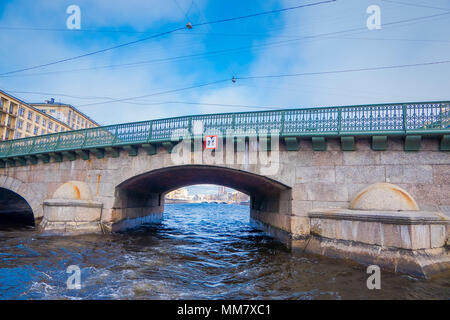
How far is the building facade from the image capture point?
46.4m

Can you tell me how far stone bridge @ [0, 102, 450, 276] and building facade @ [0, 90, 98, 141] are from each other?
46169mm

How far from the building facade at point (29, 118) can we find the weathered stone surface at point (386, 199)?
191 ft

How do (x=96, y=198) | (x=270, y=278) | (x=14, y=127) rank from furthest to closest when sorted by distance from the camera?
(x=14, y=127) < (x=96, y=198) < (x=270, y=278)

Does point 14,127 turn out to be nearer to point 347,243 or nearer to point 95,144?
point 95,144

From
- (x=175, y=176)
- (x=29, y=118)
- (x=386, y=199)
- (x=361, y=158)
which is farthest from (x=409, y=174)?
(x=29, y=118)

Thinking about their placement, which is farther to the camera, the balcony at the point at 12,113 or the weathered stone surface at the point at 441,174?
the balcony at the point at 12,113

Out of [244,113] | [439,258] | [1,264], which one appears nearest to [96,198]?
[1,264]

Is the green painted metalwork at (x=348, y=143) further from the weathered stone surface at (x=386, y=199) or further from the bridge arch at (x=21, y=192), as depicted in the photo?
the bridge arch at (x=21, y=192)

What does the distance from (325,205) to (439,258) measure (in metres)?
3.26

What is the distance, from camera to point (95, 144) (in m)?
12.6

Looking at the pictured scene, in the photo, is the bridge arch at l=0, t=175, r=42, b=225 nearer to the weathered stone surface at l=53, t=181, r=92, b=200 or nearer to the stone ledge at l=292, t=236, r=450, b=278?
the weathered stone surface at l=53, t=181, r=92, b=200

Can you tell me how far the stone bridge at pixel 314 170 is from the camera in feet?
23.1

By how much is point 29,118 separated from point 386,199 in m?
64.4

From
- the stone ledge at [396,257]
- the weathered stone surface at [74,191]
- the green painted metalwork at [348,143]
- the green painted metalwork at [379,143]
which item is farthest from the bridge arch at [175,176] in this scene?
the green painted metalwork at [379,143]
